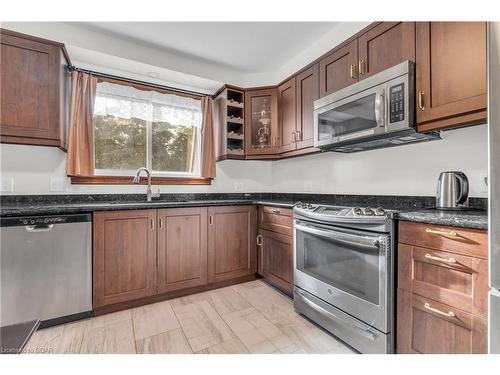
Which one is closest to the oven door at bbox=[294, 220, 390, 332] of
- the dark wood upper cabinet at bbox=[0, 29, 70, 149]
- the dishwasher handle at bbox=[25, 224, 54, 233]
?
the dishwasher handle at bbox=[25, 224, 54, 233]

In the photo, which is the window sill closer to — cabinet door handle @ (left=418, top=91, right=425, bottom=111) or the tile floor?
the tile floor

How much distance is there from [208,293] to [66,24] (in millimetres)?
2935

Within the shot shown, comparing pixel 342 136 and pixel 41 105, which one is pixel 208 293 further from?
pixel 41 105

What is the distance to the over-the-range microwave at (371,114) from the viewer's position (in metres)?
1.50

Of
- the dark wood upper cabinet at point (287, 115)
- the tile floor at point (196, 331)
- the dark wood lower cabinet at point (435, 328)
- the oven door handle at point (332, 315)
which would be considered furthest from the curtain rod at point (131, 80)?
the dark wood lower cabinet at point (435, 328)

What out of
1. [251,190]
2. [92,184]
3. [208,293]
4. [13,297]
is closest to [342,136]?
[251,190]

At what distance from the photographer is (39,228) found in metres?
1.72

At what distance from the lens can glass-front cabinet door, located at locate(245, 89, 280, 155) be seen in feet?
9.45

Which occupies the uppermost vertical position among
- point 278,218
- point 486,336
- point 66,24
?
point 66,24

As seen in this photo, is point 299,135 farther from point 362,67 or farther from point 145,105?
point 145,105

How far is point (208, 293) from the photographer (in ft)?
7.88

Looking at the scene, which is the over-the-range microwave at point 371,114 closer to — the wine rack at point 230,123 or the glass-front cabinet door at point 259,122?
the glass-front cabinet door at point 259,122

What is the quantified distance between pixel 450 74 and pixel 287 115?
60.3 inches
